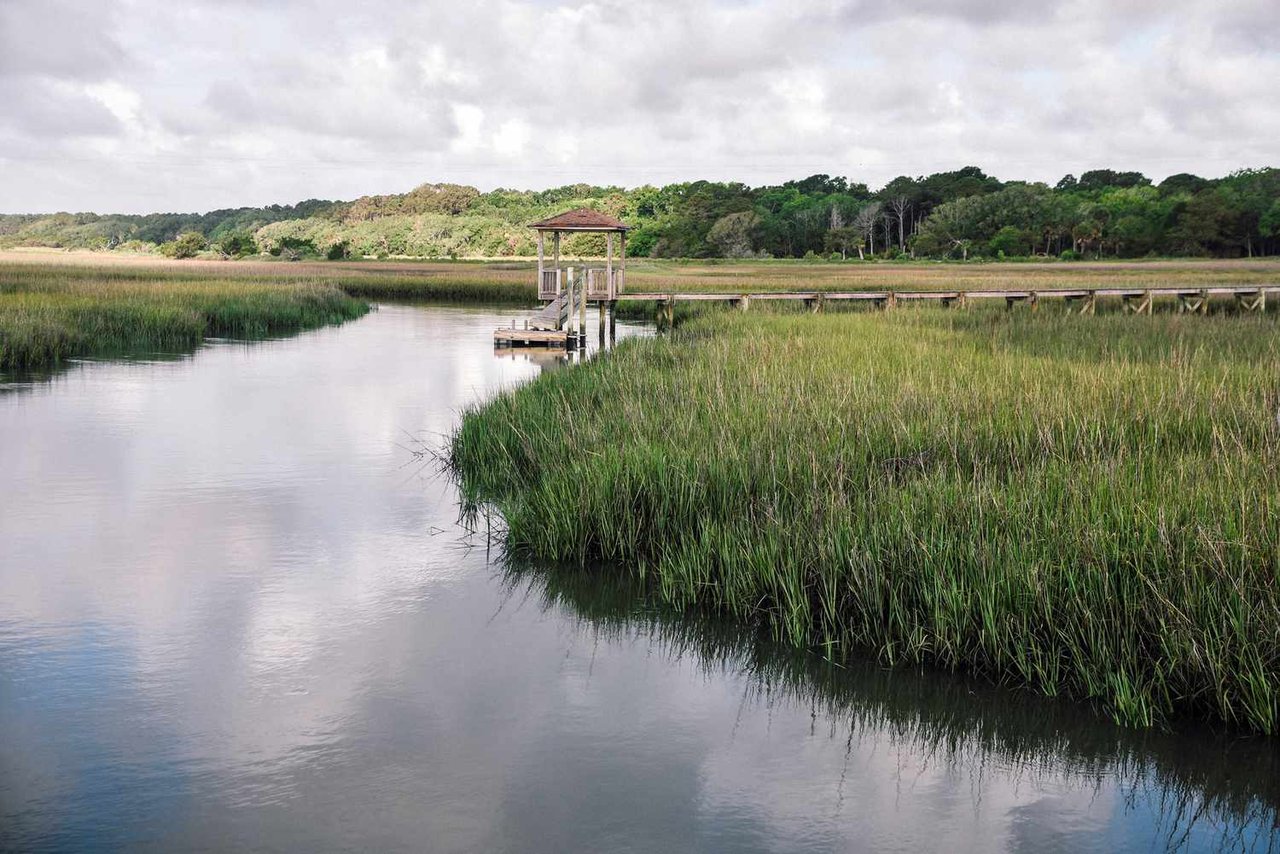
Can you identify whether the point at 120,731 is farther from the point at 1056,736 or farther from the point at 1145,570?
the point at 1145,570

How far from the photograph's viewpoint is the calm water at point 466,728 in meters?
4.88

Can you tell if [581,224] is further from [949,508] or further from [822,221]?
[822,221]

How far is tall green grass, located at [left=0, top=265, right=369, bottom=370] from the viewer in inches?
884

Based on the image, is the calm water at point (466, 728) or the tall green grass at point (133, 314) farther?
the tall green grass at point (133, 314)

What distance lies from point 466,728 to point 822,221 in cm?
9570

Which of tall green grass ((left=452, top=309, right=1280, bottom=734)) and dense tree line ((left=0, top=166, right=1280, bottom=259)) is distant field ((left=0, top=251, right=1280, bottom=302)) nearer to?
dense tree line ((left=0, top=166, right=1280, bottom=259))

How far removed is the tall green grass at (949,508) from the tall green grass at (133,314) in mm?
13930

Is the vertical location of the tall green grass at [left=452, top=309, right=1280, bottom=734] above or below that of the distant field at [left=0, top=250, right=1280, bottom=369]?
below

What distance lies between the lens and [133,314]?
88.7 ft

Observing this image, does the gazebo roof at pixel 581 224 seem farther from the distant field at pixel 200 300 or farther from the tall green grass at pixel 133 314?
the tall green grass at pixel 133 314

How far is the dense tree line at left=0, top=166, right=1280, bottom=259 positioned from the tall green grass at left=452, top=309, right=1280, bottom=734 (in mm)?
71420

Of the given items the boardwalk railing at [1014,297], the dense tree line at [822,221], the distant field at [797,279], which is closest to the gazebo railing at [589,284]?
the boardwalk railing at [1014,297]

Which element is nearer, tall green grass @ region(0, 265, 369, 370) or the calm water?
the calm water

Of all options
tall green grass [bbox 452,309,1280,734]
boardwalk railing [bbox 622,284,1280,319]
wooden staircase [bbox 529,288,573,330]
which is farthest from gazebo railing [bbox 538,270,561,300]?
tall green grass [bbox 452,309,1280,734]
